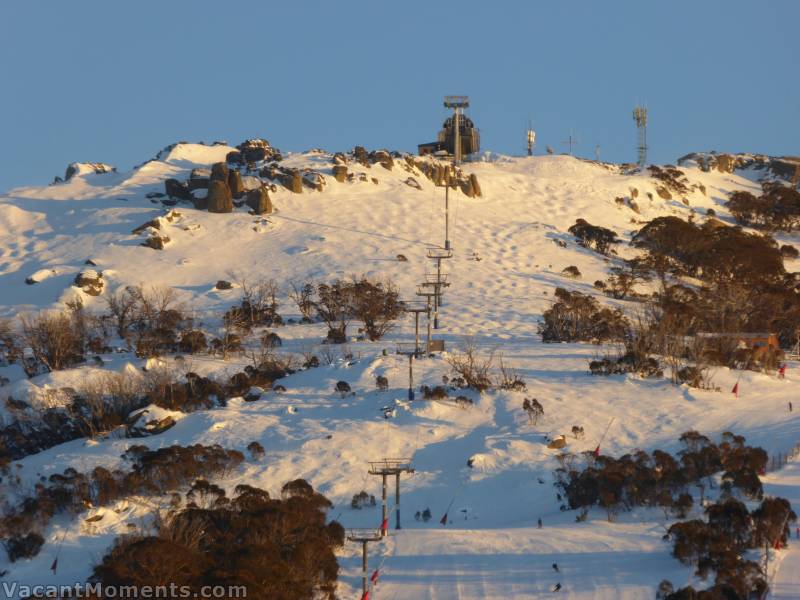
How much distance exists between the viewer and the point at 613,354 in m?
Result: 47.5

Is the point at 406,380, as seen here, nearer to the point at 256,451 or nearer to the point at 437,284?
the point at 437,284

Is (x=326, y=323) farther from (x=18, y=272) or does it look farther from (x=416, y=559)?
(x=416, y=559)

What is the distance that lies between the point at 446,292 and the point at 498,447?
2761cm

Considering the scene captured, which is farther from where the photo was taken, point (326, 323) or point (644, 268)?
point (644, 268)

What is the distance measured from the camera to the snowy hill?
2694 cm

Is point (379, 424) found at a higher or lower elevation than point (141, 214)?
lower

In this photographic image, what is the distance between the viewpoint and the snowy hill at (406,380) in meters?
26.9

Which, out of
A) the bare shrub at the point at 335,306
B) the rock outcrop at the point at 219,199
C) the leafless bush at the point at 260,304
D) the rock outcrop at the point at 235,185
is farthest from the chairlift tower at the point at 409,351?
the rock outcrop at the point at 235,185

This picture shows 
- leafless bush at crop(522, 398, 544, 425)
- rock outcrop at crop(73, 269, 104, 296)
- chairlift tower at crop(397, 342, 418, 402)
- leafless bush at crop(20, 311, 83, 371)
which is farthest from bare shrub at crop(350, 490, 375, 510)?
rock outcrop at crop(73, 269, 104, 296)

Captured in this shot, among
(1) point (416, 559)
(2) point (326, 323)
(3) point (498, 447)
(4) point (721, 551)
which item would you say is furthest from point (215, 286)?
(4) point (721, 551)

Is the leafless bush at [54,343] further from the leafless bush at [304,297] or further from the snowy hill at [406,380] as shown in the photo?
the leafless bush at [304,297]

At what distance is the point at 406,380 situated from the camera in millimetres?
43031

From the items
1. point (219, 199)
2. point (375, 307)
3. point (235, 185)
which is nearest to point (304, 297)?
point (375, 307)

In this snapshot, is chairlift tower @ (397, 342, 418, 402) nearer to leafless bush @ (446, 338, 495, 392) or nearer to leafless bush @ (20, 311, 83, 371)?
leafless bush @ (446, 338, 495, 392)
